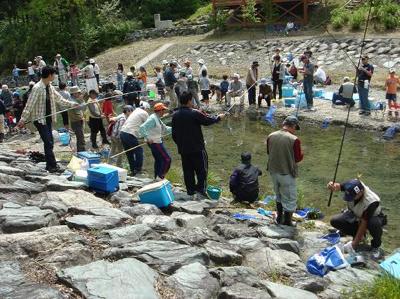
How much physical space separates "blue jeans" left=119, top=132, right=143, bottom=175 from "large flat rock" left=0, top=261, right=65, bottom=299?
209 inches

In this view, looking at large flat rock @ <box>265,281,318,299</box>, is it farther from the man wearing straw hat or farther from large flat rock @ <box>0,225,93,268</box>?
the man wearing straw hat

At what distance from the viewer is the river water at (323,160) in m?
9.81

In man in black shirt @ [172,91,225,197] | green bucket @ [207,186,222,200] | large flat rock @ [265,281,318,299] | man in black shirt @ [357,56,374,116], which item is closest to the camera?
large flat rock @ [265,281,318,299]

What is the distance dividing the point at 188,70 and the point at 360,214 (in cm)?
1237

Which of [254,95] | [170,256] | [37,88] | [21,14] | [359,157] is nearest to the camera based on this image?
[170,256]

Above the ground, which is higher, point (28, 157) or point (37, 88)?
point (37, 88)

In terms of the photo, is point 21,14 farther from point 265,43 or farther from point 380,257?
point 380,257

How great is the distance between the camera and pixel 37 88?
8.70 m

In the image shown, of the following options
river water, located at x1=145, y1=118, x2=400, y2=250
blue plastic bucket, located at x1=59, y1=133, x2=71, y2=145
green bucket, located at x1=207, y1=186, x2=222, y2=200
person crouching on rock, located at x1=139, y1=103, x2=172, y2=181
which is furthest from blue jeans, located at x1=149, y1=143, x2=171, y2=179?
blue plastic bucket, located at x1=59, y1=133, x2=71, y2=145

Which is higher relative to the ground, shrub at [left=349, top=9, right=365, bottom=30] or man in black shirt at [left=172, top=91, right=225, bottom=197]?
shrub at [left=349, top=9, right=365, bottom=30]

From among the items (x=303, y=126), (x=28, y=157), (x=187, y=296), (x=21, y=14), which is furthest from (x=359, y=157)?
(x=21, y=14)

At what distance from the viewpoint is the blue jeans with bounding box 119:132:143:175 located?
10297 mm

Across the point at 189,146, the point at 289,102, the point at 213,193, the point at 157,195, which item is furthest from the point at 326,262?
the point at 289,102

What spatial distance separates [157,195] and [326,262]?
8.70 feet
